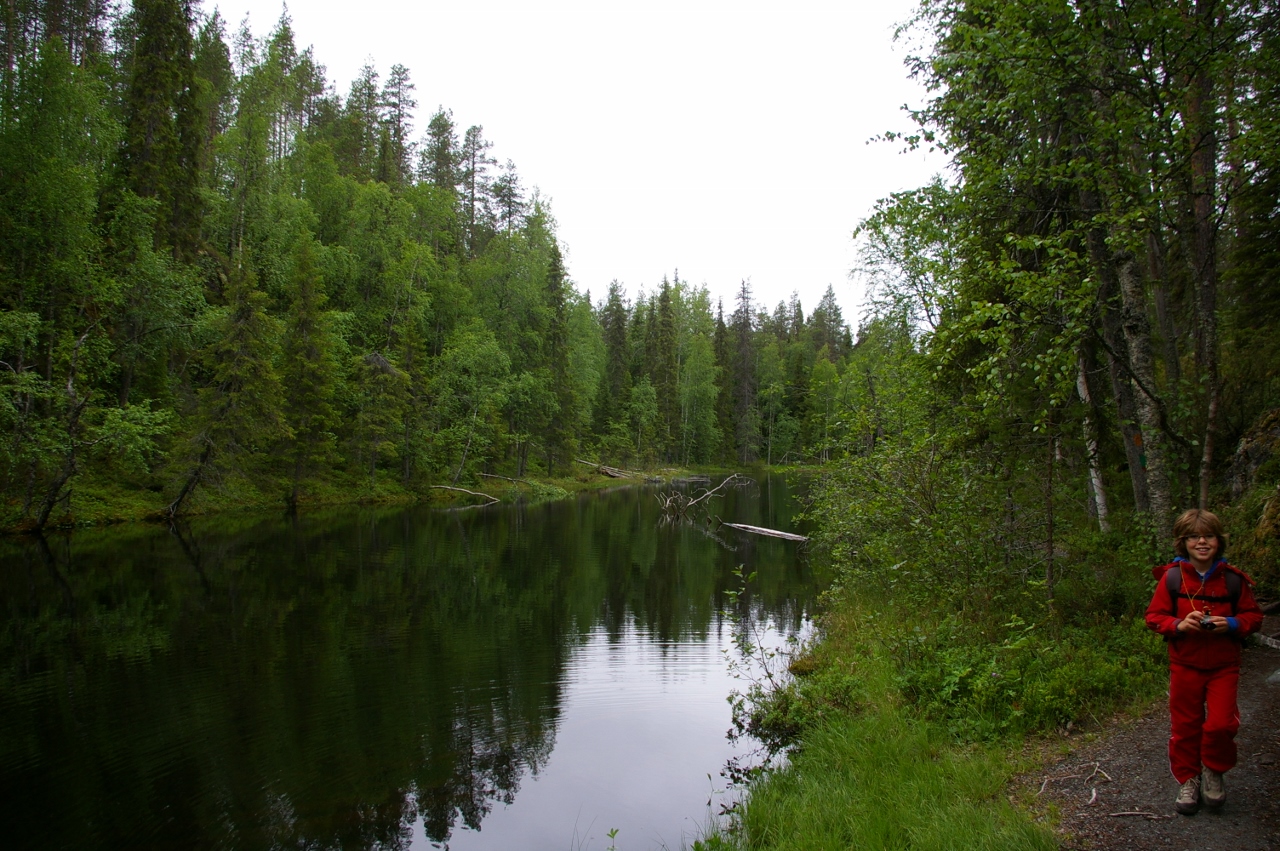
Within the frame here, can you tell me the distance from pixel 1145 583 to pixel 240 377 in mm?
28064

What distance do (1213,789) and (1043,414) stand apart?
351cm

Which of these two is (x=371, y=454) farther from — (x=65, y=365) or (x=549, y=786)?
(x=549, y=786)

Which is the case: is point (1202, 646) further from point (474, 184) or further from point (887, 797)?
point (474, 184)

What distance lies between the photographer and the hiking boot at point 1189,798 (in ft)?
12.9

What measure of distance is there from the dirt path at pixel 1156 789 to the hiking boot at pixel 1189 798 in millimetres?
52

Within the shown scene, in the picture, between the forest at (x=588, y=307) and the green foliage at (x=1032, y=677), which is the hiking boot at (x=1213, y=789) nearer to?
the green foliage at (x=1032, y=677)

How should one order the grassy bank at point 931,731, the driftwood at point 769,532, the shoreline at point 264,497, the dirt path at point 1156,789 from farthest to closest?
1. the driftwood at point 769,532
2. the shoreline at point 264,497
3. the grassy bank at point 931,731
4. the dirt path at point 1156,789

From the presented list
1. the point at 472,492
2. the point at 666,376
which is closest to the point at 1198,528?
the point at 472,492

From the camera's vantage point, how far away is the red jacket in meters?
3.80

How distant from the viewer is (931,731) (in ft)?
20.1

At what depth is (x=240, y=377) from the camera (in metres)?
26.0

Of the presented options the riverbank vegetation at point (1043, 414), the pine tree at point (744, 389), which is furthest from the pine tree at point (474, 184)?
the riverbank vegetation at point (1043, 414)

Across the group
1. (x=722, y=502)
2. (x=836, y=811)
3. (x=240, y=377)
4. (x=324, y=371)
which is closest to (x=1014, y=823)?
(x=836, y=811)

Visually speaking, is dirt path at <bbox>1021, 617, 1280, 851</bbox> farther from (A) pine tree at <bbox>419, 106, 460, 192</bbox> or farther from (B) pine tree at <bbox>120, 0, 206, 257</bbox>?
(A) pine tree at <bbox>419, 106, 460, 192</bbox>
